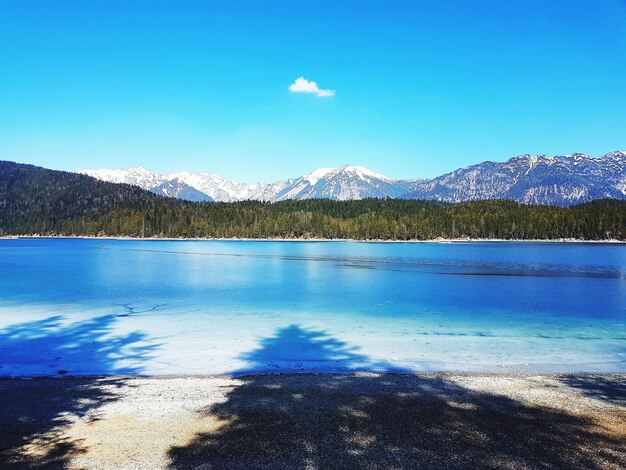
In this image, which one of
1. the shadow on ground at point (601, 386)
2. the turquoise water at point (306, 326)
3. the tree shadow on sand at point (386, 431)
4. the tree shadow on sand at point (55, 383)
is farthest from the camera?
the turquoise water at point (306, 326)

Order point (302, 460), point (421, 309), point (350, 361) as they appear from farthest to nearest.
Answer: point (421, 309)
point (350, 361)
point (302, 460)

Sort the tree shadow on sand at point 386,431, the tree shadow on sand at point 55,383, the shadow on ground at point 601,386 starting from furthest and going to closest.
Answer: the shadow on ground at point 601,386 < the tree shadow on sand at point 55,383 < the tree shadow on sand at point 386,431

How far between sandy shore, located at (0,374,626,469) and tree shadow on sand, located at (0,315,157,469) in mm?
50

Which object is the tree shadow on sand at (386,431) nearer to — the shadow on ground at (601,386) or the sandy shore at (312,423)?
the sandy shore at (312,423)

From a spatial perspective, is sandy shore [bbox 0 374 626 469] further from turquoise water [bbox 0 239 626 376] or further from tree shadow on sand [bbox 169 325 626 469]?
turquoise water [bbox 0 239 626 376]

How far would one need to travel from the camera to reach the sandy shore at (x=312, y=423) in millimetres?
8234

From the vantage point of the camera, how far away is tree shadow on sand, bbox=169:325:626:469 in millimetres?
8164

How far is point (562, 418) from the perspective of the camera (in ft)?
34.3

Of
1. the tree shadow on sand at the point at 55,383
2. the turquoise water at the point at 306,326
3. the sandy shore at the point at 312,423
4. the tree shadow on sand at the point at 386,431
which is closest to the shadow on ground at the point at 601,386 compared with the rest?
the sandy shore at the point at 312,423

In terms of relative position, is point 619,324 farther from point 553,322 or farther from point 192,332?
point 192,332

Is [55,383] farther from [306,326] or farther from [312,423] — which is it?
[306,326]

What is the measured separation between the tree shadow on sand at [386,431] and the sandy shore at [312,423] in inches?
1.0

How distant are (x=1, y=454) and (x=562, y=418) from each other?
1153 cm

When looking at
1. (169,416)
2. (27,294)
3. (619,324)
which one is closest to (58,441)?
(169,416)
